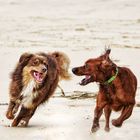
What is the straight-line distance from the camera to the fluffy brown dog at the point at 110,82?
21.4ft

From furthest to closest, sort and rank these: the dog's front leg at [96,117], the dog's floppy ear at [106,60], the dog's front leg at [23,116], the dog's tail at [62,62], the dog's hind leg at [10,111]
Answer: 1. the dog's tail at [62,62]
2. the dog's hind leg at [10,111]
3. the dog's front leg at [23,116]
4. the dog's front leg at [96,117]
5. the dog's floppy ear at [106,60]

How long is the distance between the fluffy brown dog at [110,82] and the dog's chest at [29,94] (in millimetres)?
1202

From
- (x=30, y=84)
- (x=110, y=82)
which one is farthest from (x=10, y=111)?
(x=110, y=82)

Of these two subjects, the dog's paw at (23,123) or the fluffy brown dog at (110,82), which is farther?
the dog's paw at (23,123)

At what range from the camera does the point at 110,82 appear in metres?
6.59

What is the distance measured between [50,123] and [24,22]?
810 inches

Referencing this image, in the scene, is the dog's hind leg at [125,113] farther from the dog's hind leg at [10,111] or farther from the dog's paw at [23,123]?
the dog's hind leg at [10,111]

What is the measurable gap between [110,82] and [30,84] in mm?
1410

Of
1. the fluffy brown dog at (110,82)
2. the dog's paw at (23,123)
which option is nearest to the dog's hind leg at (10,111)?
the dog's paw at (23,123)

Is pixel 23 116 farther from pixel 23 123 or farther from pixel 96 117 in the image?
pixel 96 117

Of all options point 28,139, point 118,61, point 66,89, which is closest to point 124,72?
point 28,139

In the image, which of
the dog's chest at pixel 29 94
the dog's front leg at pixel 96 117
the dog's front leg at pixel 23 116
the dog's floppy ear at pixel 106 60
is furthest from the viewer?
the dog's front leg at pixel 23 116

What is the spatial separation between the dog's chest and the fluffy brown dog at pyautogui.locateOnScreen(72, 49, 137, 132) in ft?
3.94

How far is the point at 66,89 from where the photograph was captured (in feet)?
39.3
